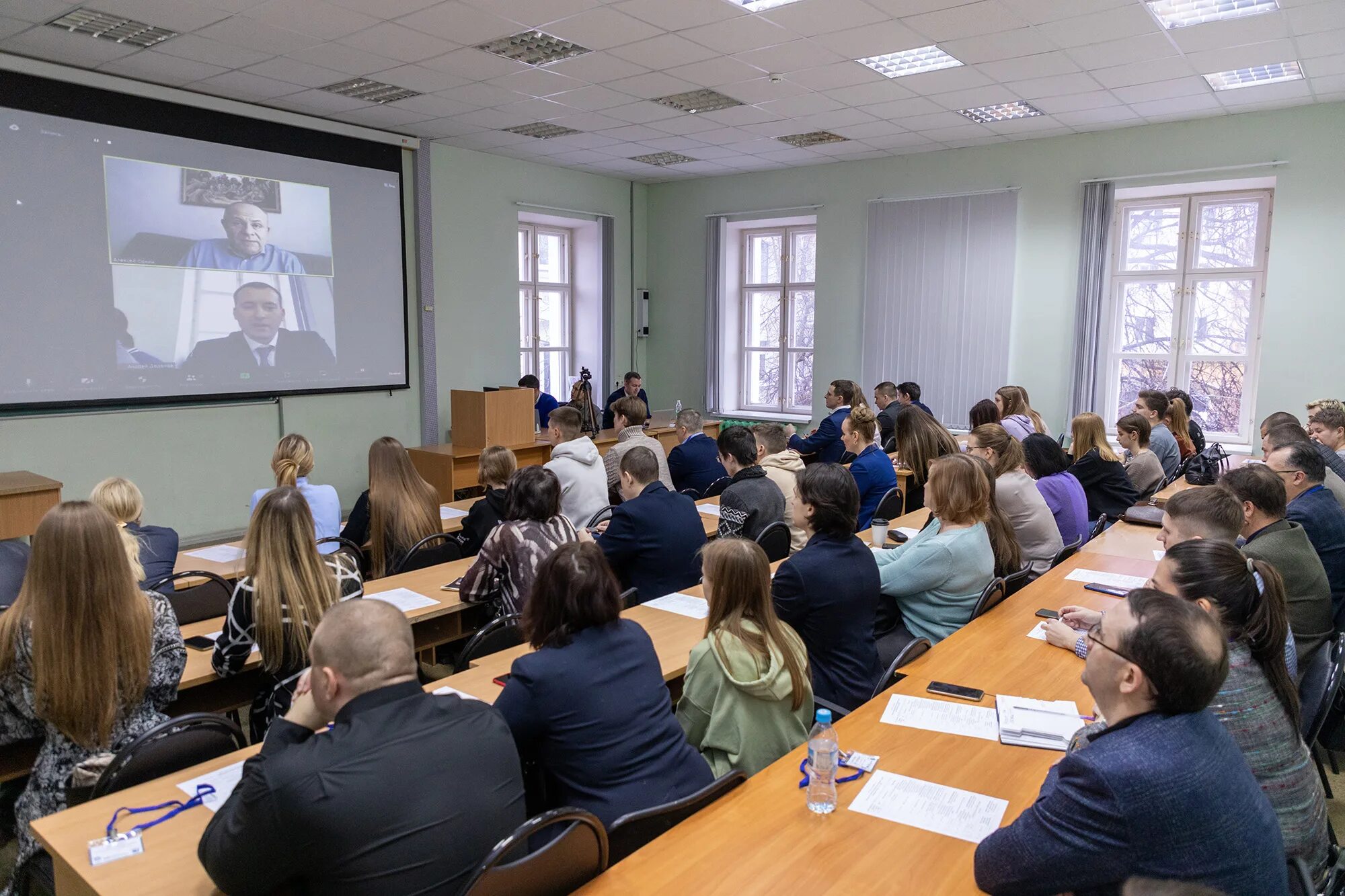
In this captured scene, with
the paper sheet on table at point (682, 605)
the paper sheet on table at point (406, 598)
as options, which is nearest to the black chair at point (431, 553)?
the paper sheet on table at point (406, 598)

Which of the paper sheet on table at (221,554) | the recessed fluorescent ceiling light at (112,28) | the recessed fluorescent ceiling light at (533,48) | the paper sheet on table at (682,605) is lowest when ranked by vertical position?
the paper sheet on table at (221,554)

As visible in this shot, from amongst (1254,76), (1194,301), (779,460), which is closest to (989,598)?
(779,460)

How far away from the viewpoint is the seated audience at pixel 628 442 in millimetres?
6047

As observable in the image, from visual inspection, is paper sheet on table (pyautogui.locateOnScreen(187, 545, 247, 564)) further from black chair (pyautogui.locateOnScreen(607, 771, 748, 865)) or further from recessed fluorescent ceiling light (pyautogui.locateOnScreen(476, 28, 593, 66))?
recessed fluorescent ceiling light (pyautogui.locateOnScreen(476, 28, 593, 66))

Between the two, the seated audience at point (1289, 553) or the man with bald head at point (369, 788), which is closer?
the man with bald head at point (369, 788)

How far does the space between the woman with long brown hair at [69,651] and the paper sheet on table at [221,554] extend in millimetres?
1798

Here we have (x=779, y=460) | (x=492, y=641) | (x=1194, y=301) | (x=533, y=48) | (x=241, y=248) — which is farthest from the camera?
(x=1194, y=301)

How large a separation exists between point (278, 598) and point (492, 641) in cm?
71

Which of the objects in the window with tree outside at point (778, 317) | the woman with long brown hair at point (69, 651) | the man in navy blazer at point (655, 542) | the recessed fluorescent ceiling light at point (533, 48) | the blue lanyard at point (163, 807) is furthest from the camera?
the window with tree outside at point (778, 317)

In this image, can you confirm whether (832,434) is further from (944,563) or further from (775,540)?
(944,563)

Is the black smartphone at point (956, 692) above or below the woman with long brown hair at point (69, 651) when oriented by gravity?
below

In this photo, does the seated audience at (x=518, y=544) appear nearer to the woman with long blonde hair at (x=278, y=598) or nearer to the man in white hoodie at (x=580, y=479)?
the woman with long blonde hair at (x=278, y=598)

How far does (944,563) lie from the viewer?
10.3 ft

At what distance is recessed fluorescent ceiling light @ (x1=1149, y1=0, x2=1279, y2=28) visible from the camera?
4770 mm
